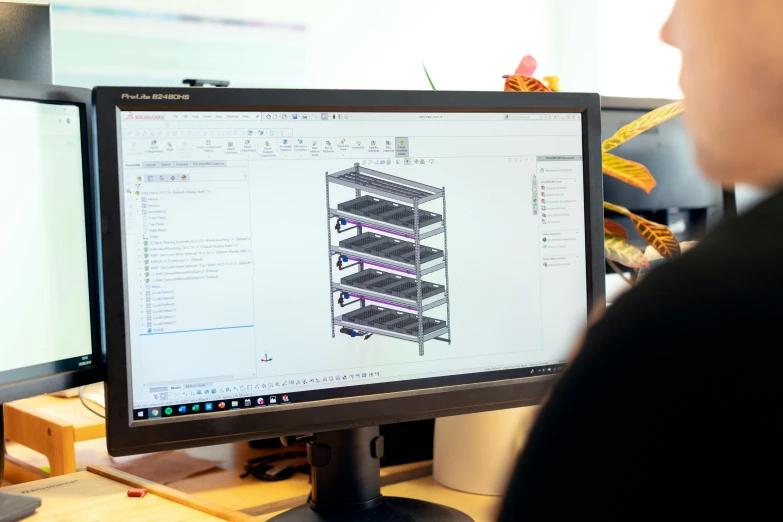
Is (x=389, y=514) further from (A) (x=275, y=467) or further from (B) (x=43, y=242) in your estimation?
(B) (x=43, y=242)

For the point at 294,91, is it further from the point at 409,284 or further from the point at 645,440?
the point at 645,440

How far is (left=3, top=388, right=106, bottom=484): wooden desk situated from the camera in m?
0.98

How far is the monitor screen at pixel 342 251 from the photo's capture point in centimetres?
73

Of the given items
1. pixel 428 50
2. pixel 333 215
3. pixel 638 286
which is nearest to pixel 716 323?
pixel 638 286

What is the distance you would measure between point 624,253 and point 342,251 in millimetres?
447

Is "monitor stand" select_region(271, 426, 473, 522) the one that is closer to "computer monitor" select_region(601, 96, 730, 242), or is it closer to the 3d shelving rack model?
the 3d shelving rack model

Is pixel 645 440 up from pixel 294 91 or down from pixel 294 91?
down

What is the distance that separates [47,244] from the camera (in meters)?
0.75

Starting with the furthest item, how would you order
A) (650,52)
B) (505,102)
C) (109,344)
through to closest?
(650,52), (505,102), (109,344)

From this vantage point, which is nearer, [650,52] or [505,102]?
[505,102]

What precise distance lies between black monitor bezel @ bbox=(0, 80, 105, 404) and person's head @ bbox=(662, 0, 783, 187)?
636mm

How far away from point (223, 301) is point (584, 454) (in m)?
0.54

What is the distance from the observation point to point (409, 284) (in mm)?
808

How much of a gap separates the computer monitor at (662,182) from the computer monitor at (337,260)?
1.90ft
